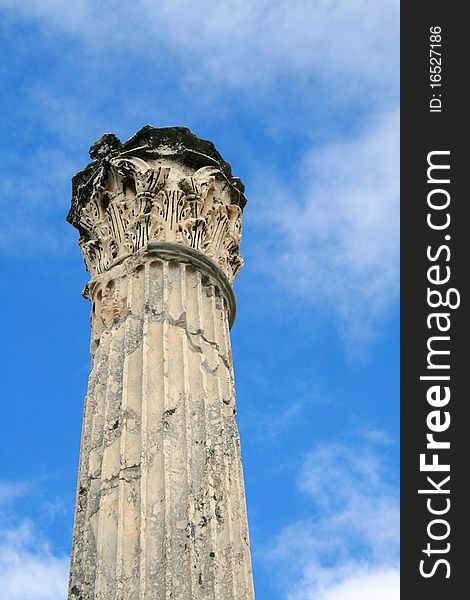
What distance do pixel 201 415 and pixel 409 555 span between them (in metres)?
3.20

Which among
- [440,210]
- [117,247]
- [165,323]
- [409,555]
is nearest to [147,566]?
[165,323]

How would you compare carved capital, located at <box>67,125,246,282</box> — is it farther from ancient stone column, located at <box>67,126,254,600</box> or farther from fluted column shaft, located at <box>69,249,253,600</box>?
fluted column shaft, located at <box>69,249,253,600</box>

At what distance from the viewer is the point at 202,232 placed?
509 inches

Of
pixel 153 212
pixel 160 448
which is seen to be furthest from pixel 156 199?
pixel 160 448

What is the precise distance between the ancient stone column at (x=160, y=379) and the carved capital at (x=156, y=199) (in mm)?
19

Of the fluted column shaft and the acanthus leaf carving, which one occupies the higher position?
the acanthus leaf carving

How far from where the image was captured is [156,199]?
42.5 ft

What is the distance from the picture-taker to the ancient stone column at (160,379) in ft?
30.0

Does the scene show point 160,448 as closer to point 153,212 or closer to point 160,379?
point 160,379

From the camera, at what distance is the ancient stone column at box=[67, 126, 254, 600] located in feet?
30.0

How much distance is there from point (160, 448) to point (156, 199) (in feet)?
13.6

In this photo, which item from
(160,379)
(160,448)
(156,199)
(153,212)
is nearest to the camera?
(160,448)

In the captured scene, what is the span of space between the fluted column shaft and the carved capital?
62 cm

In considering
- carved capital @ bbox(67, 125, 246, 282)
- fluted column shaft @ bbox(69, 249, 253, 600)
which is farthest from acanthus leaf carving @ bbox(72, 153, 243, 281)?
fluted column shaft @ bbox(69, 249, 253, 600)
